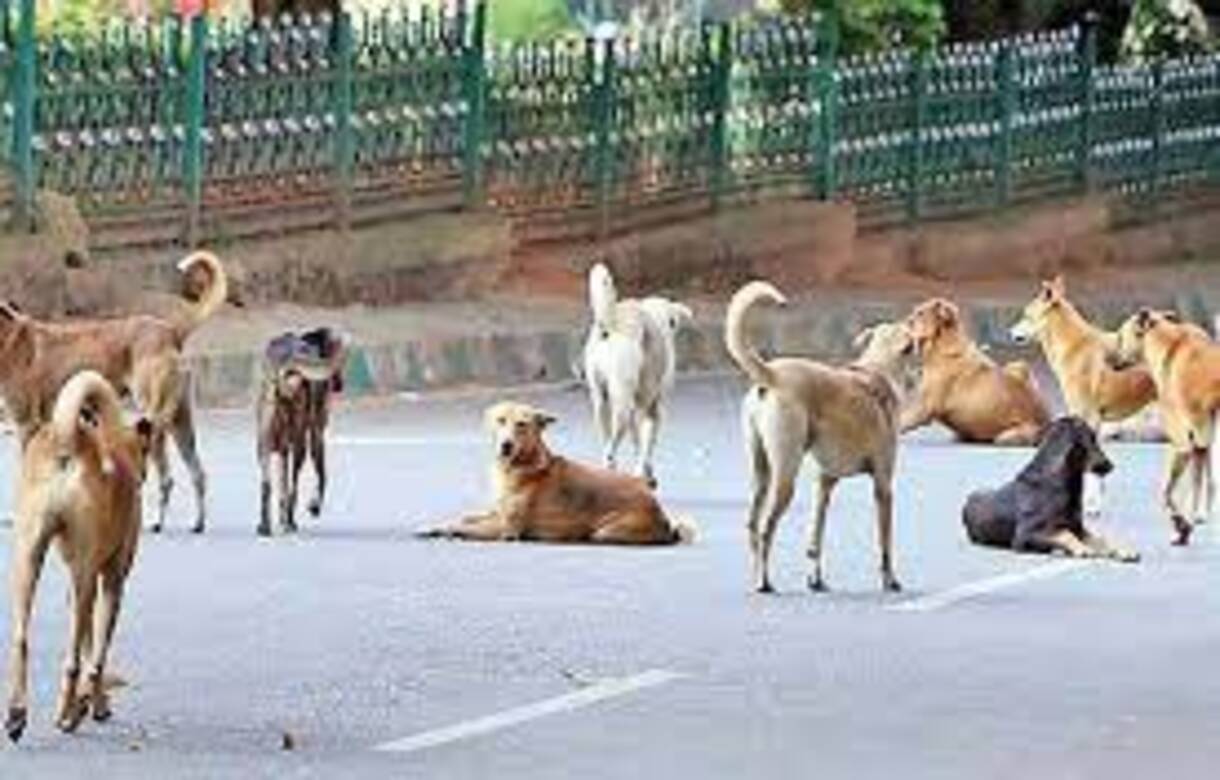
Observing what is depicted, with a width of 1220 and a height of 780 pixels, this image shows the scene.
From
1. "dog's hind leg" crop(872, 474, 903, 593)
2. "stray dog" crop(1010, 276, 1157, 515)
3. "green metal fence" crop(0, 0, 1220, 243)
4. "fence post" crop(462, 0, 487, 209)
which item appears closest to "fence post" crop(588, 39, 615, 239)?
"green metal fence" crop(0, 0, 1220, 243)

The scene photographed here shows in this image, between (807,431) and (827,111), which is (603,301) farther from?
(827,111)

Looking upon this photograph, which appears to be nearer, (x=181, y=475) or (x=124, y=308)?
(x=181, y=475)

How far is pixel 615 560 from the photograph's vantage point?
53.3 feet

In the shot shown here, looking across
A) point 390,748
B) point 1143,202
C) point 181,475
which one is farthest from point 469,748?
point 1143,202

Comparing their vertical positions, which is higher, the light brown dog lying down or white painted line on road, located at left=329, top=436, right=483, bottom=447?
the light brown dog lying down

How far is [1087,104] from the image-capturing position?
35.9 m

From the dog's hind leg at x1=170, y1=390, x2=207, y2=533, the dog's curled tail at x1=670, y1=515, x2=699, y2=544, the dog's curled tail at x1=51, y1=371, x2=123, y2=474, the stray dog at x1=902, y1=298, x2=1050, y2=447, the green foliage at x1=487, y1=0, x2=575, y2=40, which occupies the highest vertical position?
the dog's curled tail at x1=51, y1=371, x2=123, y2=474

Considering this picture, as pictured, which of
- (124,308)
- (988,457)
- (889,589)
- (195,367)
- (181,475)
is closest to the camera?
(889,589)

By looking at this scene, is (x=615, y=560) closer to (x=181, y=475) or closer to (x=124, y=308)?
(x=181, y=475)

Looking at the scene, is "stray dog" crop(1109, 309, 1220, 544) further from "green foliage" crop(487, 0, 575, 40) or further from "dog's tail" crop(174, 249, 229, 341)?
"green foliage" crop(487, 0, 575, 40)

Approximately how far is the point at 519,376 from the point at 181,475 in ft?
22.5

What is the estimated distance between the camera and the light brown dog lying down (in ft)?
53.5

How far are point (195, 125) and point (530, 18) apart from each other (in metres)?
13.3

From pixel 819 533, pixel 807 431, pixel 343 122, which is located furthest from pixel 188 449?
pixel 343 122
